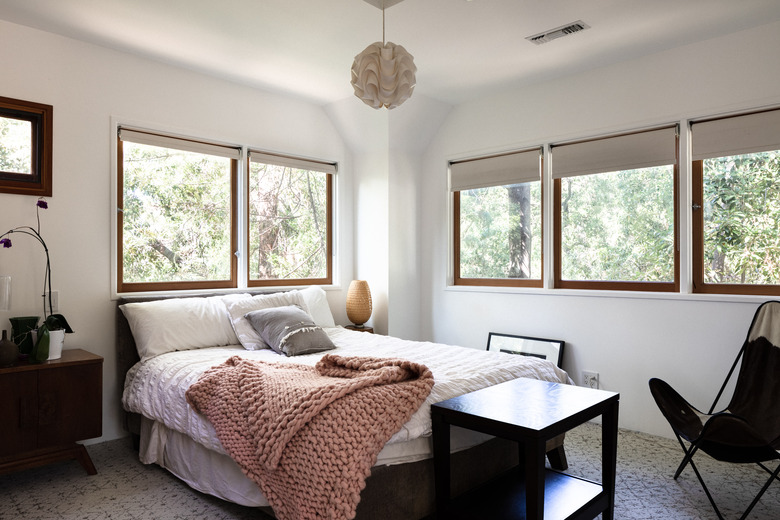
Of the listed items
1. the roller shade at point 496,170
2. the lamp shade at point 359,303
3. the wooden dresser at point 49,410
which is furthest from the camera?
the lamp shade at point 359,303

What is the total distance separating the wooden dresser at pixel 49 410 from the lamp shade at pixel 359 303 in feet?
6.93

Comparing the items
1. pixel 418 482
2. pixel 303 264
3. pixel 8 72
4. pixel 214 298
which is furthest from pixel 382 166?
pixel 418 482

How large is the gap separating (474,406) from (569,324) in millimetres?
2218

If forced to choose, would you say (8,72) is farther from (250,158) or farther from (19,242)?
(250,158)

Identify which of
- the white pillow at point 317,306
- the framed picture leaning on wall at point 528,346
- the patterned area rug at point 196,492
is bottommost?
the patterned area rug at point 196,492

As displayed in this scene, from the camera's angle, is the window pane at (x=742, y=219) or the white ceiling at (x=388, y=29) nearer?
the white ceiling at (x=388, y=29)

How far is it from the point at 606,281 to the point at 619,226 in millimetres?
426

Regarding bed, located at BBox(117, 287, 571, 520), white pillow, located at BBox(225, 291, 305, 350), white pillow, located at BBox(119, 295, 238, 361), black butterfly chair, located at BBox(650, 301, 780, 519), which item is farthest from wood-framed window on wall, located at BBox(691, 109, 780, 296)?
white pillow, located at BBox(119, 295, 238, 361)

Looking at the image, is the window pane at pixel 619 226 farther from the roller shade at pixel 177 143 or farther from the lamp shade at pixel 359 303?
the roller shade at pixel 177 143

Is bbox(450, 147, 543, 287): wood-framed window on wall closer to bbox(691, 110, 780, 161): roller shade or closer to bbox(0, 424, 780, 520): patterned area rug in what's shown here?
bbox(691, 110, 780, 161): roller shade

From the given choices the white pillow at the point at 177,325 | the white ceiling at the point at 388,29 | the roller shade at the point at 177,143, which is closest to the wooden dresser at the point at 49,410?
the white pillow at the point at 177,325

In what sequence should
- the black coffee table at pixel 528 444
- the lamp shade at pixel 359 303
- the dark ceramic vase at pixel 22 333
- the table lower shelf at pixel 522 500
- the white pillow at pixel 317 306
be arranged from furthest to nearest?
the lamp shade at pixel 359 303
the white pillow at pixel 317 306
the dark ceramic vase at pixel 22 333
the table lower shelf at pixel 522 500
the black coffee table at pixel 528 444

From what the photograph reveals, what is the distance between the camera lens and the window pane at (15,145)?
3141 millimetres

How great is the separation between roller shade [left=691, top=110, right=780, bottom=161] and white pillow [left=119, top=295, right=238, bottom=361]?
3.42 meters
